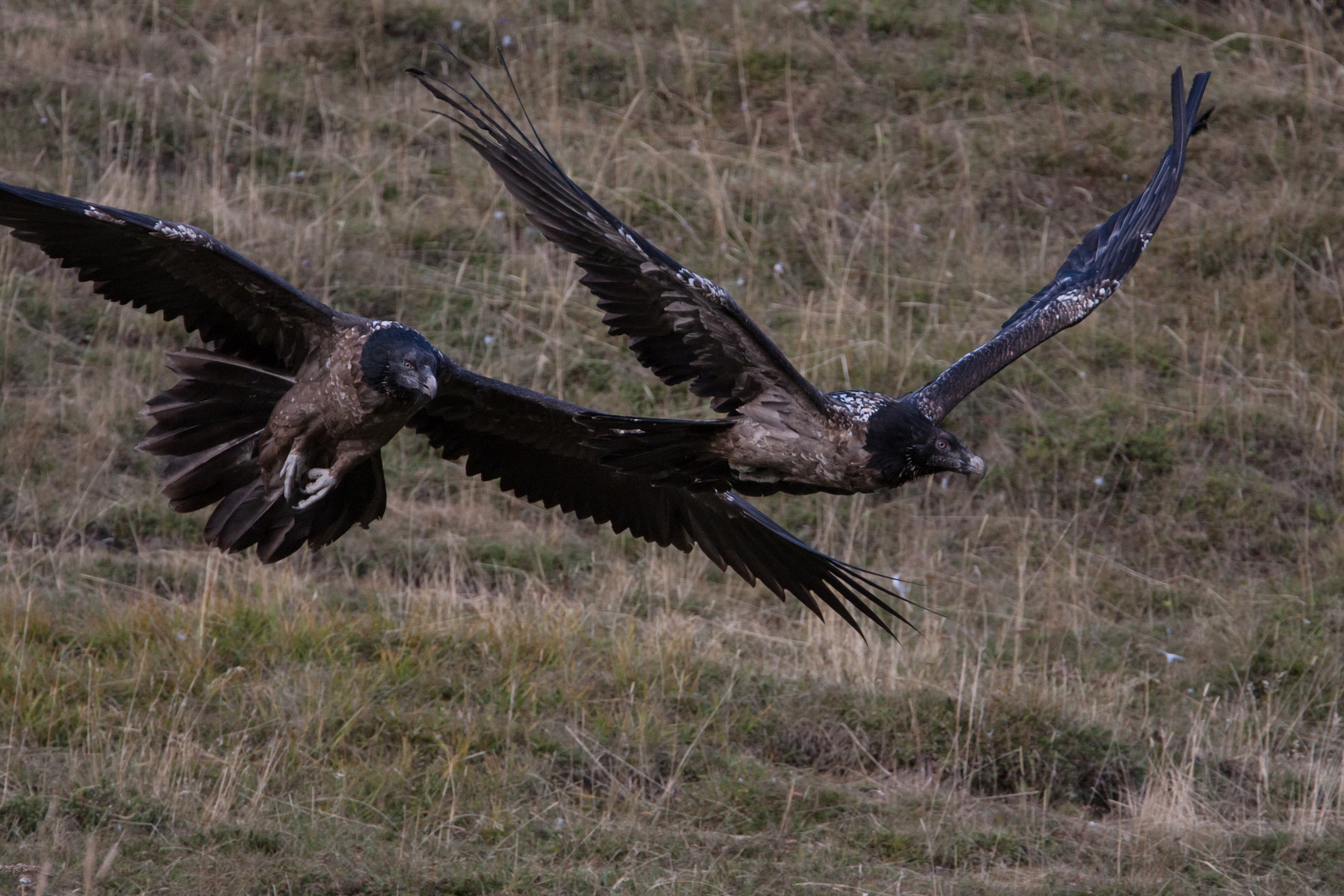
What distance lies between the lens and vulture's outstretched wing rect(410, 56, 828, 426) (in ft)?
13.9

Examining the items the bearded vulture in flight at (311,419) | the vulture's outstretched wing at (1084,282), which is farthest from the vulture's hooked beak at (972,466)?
the bearded vulture in flight at (311,419)

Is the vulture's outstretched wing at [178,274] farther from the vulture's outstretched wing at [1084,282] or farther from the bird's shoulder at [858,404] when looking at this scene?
the vulture's outstretched wing at [1084,282]

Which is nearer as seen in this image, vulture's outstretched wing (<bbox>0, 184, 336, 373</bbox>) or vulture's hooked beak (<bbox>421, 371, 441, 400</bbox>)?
vulture's outstretched wing (<bbox>0, 184, 336, 373</bbox>)

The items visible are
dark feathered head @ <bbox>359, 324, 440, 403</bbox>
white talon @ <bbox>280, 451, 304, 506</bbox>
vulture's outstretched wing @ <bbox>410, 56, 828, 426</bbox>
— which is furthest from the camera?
white talon @ <bbox>280, 451, 304, 506</bbox>

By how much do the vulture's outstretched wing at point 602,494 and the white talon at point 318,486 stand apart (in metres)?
0.38

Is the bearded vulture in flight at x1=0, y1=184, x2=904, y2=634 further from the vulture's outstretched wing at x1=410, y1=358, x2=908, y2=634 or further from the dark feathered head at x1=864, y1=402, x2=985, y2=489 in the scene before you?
the dark feathered head at x1=864, y1=402, x2=985, y2=489

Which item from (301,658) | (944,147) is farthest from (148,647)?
(944,147)

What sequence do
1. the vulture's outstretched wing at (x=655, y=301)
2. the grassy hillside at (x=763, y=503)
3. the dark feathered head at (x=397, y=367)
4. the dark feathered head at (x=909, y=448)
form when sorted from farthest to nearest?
the grassy hillside at (x=763, y=503) < the dark feathered head at (x=397, y=367) < the dark feathered head at (x=909, y=448) < the vulture's outstretched wing at (x=655, y=301)

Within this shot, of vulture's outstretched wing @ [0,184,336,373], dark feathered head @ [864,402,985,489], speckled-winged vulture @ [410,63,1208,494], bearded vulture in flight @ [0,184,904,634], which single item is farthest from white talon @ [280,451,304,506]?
dark feathered head @ [864,402,985,489]

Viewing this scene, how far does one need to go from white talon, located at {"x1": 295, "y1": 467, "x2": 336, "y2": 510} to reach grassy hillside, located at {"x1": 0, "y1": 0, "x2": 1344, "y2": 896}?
0.93m

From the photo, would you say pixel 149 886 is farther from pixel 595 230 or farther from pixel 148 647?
pixel 595 230

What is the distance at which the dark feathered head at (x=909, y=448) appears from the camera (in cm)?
446

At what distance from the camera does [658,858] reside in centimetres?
501

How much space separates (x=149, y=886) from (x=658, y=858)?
5.08 feet
